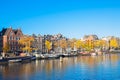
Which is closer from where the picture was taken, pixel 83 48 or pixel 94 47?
pixel 83 48

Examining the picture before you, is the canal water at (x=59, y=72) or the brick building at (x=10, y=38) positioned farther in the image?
the brick building at (x=10, y=38)

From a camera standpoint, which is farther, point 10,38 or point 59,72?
point 10,38

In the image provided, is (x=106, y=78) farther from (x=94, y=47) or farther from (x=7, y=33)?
(x=94, y=47)

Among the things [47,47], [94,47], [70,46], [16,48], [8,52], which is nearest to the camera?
[8,52]

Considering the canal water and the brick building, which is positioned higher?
the brick building

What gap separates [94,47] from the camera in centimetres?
18912

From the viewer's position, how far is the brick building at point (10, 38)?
113 metres

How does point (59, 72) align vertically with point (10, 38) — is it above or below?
below

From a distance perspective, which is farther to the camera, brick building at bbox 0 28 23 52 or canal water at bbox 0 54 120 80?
brick building at bbox 0 28 23 52

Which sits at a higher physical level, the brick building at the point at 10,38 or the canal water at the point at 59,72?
the brick building at the point at 10,38

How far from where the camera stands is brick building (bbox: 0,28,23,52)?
113m

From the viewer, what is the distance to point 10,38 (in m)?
115

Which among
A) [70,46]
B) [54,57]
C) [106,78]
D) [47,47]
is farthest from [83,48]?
[106,78]

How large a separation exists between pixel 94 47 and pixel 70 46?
25.2m
